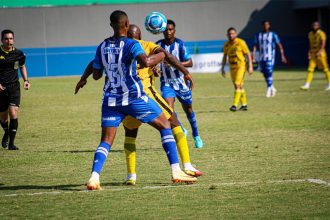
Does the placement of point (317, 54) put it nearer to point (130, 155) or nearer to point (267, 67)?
point (267, 67)

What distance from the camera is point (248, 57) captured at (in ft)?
70.9

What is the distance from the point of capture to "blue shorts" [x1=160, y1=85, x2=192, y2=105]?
13617 millimetres

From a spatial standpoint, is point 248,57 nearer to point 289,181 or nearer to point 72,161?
point 72,161

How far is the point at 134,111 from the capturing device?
9.35m

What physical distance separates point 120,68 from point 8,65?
597 cm

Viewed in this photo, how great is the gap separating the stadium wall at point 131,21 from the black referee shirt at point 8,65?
33867 millimetres

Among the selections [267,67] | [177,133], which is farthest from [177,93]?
[267,67]

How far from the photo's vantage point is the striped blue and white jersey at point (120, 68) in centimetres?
916

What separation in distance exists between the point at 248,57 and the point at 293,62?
3237 centimetres

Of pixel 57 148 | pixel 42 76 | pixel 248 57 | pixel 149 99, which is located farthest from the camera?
pixel 42 76

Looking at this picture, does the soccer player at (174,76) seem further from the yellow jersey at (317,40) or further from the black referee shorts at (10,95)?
the yellow jersey at (317,40)

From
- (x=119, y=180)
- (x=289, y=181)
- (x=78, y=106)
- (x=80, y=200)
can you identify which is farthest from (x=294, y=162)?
(x=78, y=106)

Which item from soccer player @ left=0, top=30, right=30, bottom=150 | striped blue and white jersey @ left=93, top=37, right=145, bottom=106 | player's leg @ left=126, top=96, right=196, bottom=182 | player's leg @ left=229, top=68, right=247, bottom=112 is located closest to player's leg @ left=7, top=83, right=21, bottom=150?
soccer player @ left=0, top=30, right=30, bottom=150

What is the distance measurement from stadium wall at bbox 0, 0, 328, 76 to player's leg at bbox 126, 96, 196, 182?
3951 cm
